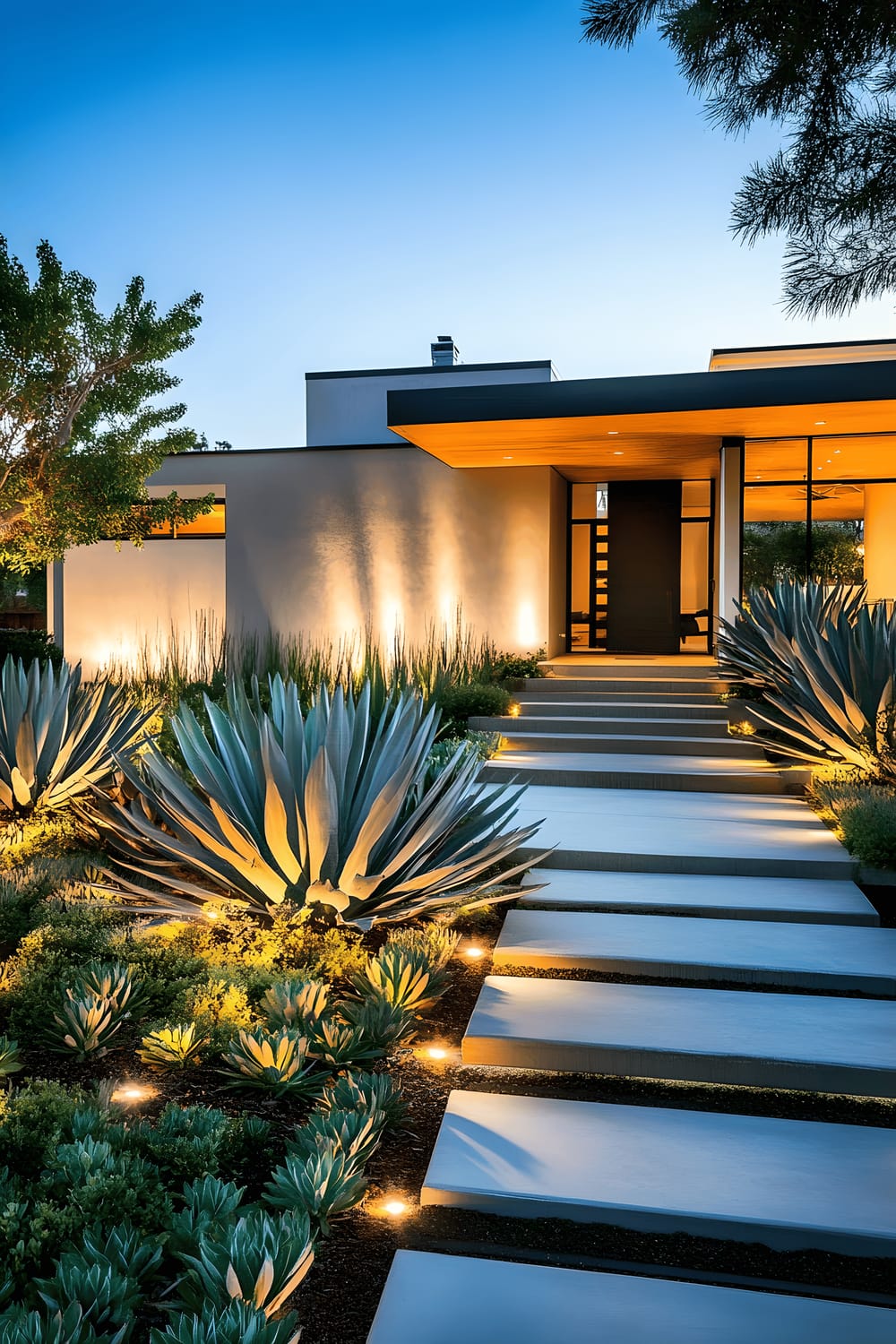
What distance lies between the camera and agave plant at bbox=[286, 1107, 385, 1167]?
7.47 feet

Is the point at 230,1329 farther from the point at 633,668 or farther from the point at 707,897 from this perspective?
the point at 633,668

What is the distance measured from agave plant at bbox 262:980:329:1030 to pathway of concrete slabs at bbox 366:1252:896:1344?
90 cm

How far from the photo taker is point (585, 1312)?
195 centimetres

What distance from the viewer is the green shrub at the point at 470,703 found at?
949 cm

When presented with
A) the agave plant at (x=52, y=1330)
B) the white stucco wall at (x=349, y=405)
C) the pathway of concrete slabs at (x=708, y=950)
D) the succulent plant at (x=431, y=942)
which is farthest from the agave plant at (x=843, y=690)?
the white stucco wall at (x=349, y=405)

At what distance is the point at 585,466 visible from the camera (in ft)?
46.5

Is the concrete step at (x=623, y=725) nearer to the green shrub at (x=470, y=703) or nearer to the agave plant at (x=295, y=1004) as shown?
the green shrub at (x=470, y=703)

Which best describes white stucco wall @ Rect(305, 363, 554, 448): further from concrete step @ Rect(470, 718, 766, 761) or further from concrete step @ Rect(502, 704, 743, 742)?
concrete step @ Rect(470, 718, 766, 761)

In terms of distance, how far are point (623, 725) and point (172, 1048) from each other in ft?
23.4

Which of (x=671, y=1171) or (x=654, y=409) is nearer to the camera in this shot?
(x=671, y=1171)

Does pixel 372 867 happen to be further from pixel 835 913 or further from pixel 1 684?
pixel 1 684

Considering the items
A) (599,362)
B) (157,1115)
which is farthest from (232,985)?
(599,362)

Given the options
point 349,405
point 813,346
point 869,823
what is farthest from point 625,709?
point 813,346

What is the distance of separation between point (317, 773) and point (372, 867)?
52 centimetres
